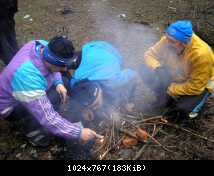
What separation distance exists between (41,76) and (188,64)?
184cm

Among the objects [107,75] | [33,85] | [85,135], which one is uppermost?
[33,85]

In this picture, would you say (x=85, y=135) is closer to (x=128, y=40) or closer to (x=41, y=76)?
(x=41, y=76)

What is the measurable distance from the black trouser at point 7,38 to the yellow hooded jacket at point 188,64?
2.11m

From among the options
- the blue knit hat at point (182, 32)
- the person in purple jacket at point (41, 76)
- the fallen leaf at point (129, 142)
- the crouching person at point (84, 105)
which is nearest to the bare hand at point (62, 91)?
the crouching person at point (84, 105)

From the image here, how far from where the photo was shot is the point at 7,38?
4824 mm

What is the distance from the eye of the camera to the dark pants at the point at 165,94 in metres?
4.01

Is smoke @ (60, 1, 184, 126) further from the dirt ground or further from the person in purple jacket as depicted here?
the person in purple jacket

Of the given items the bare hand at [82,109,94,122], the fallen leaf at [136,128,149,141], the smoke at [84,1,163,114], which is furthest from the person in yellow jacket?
the bare hand at [82,109,94,122]

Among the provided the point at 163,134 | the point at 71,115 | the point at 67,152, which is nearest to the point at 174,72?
the point at 163,134

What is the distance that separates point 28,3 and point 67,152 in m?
5.12

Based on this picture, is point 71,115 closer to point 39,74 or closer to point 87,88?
point 87,88

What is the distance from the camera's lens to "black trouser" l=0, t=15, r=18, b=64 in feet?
15.2

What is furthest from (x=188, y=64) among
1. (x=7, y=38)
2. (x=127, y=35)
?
(x=7, y=38)

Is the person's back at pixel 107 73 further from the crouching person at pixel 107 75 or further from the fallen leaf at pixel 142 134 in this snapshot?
the fallen leaf at pixel 142 134
